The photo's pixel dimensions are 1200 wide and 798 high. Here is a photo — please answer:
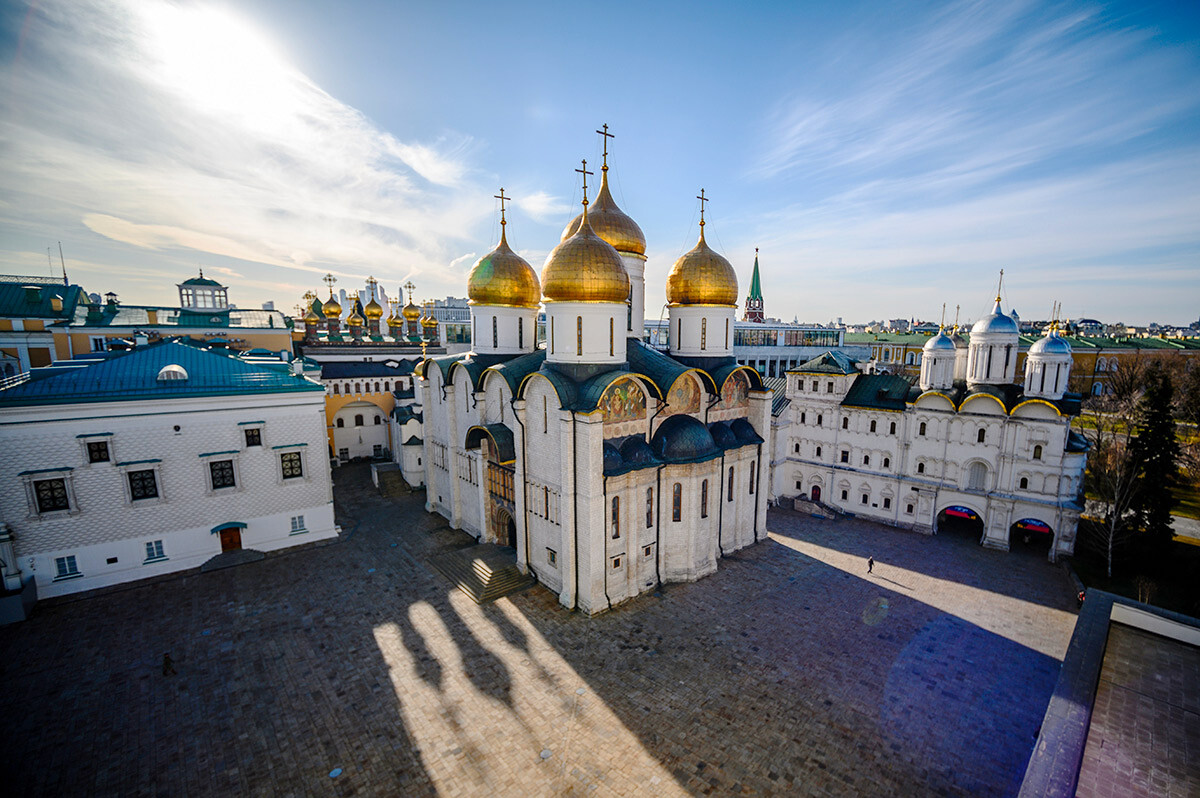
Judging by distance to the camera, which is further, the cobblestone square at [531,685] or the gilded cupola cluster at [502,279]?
the gilded cupola cluster at [502,279]

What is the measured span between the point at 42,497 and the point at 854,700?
2439cm

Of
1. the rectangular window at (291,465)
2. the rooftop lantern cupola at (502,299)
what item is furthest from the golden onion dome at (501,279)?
the rectangular window at (291,465)

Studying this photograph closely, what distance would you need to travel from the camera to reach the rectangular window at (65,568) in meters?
15.5

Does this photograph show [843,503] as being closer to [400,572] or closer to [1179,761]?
[1179,761]

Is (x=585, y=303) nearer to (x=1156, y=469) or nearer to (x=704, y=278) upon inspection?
(x=704, y=278)

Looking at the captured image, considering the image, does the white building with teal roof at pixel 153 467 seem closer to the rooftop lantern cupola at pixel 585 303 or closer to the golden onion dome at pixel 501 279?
the golden onion dome at pixel 501 279

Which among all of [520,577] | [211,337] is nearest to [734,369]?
[520,577]

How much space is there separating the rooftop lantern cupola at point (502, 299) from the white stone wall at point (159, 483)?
723cm

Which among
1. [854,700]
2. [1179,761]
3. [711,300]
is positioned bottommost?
[854,700]

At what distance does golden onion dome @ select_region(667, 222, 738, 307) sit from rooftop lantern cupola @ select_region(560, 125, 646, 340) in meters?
1.87

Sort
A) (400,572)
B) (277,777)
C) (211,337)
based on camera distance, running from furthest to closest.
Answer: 1. (211,337)
2. (400,572)
3. (277,777)

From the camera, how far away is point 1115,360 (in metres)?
49.7

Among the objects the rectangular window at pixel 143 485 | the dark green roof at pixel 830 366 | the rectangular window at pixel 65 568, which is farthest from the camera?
the dark green roof at pixel 830 366

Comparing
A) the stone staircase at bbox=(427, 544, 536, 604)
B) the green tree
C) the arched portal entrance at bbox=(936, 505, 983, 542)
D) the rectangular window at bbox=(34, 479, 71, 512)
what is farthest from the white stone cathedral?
the green tree
